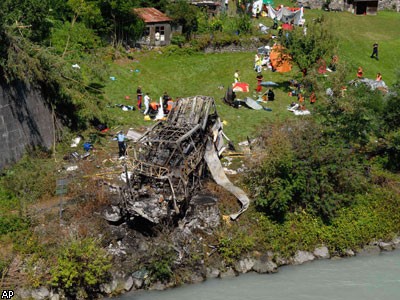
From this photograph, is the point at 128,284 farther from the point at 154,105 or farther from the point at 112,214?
the point at 154,105

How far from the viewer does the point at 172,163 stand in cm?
1873

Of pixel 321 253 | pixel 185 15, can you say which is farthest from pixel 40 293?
pixel 185 15

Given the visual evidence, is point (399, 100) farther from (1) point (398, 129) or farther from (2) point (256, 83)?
(2) point (256, 83)

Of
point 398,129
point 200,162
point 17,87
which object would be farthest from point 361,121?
point 17,87

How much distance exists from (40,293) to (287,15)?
105 ft

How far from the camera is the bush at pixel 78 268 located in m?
15.6

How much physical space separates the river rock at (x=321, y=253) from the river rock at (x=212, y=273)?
3780mm

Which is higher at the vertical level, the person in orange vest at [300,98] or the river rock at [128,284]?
the person in orange vest at [300,98]

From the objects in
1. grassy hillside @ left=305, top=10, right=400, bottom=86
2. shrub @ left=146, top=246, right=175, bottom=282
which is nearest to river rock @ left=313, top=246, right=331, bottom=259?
shrub @ left=146, top=246, right=175, bottom=282

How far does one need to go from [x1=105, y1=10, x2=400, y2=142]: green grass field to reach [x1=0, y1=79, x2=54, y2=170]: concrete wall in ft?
13.5

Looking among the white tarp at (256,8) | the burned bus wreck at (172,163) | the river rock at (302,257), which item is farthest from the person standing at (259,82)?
the river rock at (302,257)

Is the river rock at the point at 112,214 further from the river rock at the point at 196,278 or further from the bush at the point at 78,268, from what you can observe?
the river rock at the point at 196,278

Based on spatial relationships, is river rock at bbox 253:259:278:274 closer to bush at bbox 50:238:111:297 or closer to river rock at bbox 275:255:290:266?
river rock at bbox 275:255:290:266

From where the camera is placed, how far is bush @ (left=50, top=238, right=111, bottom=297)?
1563 cm
